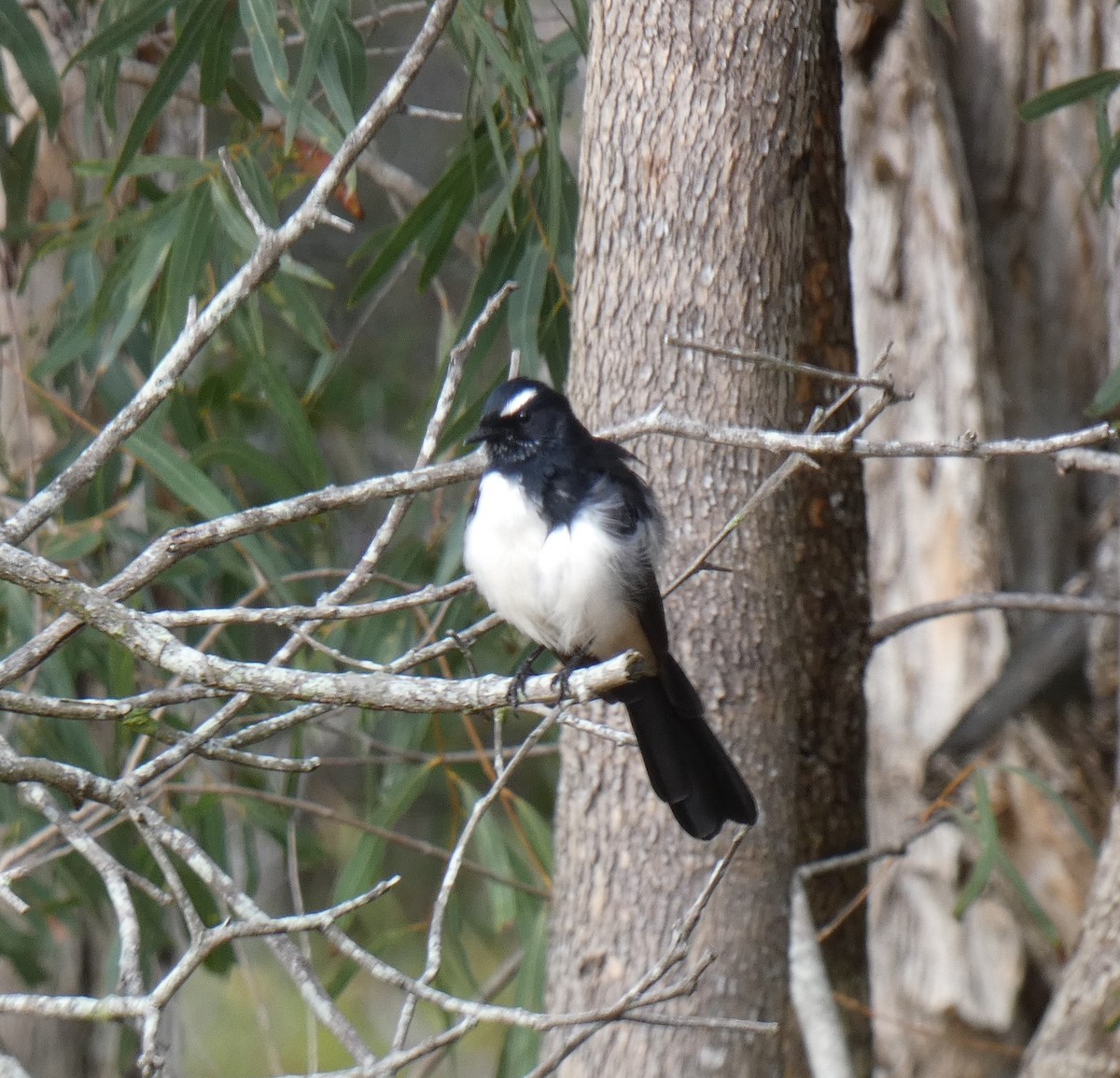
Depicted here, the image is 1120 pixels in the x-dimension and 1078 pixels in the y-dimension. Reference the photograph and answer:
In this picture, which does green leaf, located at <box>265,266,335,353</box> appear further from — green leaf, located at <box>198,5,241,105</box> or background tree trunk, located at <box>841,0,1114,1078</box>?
background tree trunk, located at <box>841,0,1114,1078</box>

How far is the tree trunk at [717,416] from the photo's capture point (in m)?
2.77

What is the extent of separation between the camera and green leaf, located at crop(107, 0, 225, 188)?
10.2 feet

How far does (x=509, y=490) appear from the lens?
2664 mm

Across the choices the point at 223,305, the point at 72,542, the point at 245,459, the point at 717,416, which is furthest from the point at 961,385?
the point at 223,305

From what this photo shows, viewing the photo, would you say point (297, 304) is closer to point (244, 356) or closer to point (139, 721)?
point (244, 356)

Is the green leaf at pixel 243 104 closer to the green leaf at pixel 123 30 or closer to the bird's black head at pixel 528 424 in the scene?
the green leaf at pixel 123 30

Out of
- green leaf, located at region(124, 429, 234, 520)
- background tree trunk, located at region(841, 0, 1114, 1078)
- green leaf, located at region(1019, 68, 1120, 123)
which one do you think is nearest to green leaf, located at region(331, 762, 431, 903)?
green leaf, located at region(124, 429, 234, 520)

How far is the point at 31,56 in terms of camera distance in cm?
318

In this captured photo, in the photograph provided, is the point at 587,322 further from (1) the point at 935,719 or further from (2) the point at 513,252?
(1) the point at 935,719

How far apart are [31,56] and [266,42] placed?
0.61m

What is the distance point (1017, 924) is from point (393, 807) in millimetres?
1933

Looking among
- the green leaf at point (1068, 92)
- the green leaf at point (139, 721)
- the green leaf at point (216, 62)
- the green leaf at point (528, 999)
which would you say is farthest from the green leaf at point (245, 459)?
the green leaf at point (1068, 92)

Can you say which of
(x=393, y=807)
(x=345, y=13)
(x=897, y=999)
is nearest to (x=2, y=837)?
(x=393, y=807)

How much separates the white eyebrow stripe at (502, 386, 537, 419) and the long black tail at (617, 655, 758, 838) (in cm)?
51
